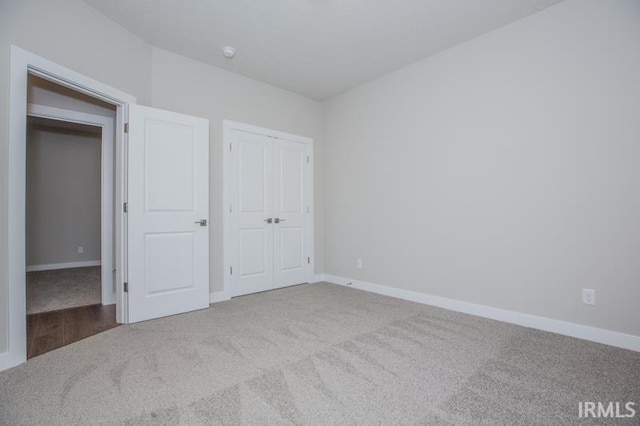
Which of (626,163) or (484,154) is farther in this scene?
(484,154)

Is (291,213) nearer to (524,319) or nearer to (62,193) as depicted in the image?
(524,319)

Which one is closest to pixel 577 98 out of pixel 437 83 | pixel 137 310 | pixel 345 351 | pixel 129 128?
pixel 437 83

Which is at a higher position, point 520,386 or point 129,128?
point 129,128

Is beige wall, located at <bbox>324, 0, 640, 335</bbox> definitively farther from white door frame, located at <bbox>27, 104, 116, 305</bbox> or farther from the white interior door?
white door frame, located at <bbox>27, 104, 116, 305</bbox>

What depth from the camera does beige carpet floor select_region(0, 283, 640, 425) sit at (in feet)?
4.95

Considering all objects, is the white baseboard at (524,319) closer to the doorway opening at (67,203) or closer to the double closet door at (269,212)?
the double closet door at (269,212)

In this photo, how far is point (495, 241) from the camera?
2.91 m

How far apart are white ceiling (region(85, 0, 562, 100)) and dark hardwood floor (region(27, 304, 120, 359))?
281 cm

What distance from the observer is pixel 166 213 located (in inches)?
121

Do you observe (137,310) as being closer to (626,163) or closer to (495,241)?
(495,241)

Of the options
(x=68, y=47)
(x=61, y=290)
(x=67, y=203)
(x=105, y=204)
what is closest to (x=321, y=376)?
(x=68, y=47)

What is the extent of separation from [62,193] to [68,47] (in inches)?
196

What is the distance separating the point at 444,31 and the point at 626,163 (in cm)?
188

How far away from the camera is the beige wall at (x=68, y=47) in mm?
1948
